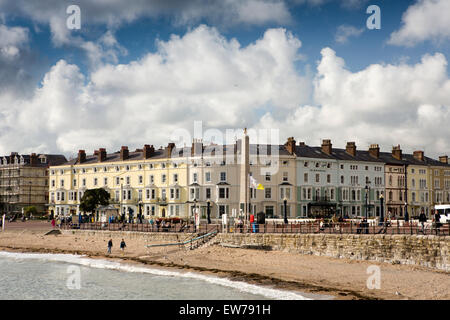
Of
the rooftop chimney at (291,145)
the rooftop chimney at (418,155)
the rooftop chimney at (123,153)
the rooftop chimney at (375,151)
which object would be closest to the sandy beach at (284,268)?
the rooftop chimney at (123,153)

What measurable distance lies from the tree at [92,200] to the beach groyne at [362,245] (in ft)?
109

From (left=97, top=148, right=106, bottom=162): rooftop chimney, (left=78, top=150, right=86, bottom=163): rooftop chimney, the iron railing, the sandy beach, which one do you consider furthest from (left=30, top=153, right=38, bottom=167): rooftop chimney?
the sandy beach

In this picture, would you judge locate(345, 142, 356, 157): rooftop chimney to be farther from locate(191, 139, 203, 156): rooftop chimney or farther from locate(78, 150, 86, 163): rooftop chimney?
locate(78, 150, 86, 163): rooftop chimney

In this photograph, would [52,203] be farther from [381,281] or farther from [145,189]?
[381,281]

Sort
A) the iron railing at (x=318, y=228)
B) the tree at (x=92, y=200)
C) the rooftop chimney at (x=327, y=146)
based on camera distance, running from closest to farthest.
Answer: the iron railing at (x=318, y=228) → the tree at (x=92, y=200) → the rooftop chimney at (x=327, y=146)

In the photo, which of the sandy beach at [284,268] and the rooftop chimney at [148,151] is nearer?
the sandy beach at [284,268]

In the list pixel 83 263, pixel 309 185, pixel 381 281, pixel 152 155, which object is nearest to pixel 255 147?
pixel 309 185

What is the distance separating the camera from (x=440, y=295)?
2373cm

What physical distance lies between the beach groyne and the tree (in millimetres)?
33237

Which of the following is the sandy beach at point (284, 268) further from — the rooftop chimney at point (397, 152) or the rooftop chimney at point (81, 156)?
the rooftop chimney at point (397, 152)

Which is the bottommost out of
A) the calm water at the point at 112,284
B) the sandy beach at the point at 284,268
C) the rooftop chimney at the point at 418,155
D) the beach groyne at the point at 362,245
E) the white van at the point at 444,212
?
the calm water at the point at 112,284

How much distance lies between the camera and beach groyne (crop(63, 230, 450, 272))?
30281mm

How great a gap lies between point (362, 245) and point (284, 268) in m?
5.59

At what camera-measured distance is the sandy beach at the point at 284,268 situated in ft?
83.5
